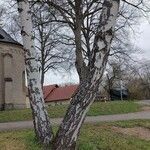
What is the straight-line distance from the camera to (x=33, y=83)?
446 inches

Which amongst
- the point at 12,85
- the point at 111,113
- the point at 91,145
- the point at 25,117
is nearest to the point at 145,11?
the point at 111,113

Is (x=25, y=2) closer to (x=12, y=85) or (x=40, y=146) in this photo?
(x=40, y=146)

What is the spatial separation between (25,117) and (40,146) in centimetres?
1296

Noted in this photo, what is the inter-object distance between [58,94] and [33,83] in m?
87.9

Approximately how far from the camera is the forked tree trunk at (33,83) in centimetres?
1129

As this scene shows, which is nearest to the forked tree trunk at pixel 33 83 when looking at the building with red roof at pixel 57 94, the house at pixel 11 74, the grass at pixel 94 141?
the grass at pixel 94 141

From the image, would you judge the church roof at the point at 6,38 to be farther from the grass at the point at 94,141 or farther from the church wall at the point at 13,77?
the grass at the point at 94,141

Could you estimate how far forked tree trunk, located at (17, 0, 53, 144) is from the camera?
11.3 m

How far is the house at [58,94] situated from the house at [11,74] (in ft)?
172

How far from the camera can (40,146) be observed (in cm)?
1135

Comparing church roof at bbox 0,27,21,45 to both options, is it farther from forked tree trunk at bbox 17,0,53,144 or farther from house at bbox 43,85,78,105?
house at bbox 43,85,78,105

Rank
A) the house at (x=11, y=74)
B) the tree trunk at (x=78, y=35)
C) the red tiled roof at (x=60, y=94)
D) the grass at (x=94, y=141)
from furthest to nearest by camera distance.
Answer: the red tiled roof at (x=60, y=94) < the house at (x=11, y=74) < the tree trunk at (x=78, y=35) < the grass at (x=94, y=141)

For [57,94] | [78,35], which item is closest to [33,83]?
[78,35]

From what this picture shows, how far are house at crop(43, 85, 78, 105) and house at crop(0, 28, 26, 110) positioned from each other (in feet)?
172
